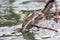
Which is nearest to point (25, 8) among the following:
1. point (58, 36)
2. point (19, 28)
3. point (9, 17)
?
point (9, 17)

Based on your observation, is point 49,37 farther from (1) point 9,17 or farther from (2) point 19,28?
(1) point 9,17

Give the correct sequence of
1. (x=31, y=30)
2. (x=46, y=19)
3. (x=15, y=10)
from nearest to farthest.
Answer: (x=31, y=30) → (x=46, y=19) → (x=15, y=10)

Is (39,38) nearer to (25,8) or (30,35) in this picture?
(30,35)

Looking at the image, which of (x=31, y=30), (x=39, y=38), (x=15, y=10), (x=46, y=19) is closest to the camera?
(x=39, y=38)

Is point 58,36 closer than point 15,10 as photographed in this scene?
Yes

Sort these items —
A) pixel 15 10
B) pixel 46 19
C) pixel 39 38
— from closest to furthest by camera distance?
pixel 39 38 < pixel 46 19 < pixel 15 10

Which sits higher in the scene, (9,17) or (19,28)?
(9,17)

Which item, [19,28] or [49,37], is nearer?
[49,37]

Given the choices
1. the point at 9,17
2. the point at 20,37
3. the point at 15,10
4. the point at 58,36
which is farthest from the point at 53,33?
the point at 15,10

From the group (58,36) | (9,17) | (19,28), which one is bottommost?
(58,36)
